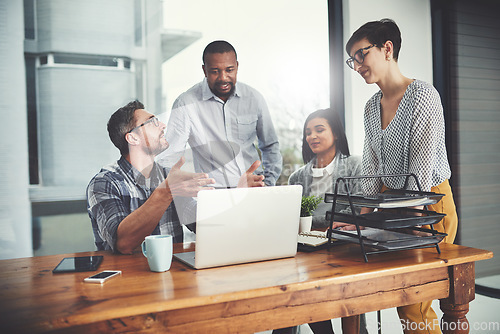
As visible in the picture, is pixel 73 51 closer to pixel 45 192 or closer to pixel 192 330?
pixel 45 192

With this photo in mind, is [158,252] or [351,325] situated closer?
[158,252]

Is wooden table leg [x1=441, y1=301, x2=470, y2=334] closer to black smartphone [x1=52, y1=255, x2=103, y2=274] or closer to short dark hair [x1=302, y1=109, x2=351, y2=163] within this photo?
black smartphone [x1=52, y1=255, x2=103, y2=274]

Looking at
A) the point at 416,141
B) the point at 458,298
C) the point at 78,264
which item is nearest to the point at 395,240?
the point at 458,298

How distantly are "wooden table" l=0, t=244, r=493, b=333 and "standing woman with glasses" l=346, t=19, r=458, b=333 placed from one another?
617mm

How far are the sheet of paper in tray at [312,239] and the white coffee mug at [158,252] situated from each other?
0.54 metres

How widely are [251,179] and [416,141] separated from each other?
1062 mm

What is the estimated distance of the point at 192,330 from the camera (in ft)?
3.45

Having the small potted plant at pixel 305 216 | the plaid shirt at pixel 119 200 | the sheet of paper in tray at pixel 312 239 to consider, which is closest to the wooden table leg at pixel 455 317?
the sheet of paper in tray at pixel 312 239

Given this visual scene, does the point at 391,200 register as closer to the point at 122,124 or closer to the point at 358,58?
the point at 122,124

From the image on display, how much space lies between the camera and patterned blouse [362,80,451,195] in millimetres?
2055

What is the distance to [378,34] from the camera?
279 cm

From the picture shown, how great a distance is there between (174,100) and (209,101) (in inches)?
9.0

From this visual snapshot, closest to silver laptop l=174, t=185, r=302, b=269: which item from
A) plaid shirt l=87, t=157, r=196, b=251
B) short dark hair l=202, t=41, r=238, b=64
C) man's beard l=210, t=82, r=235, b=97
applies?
plaid shirt l=87, t=157, r=196, b=251

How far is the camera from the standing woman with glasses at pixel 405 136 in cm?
203
